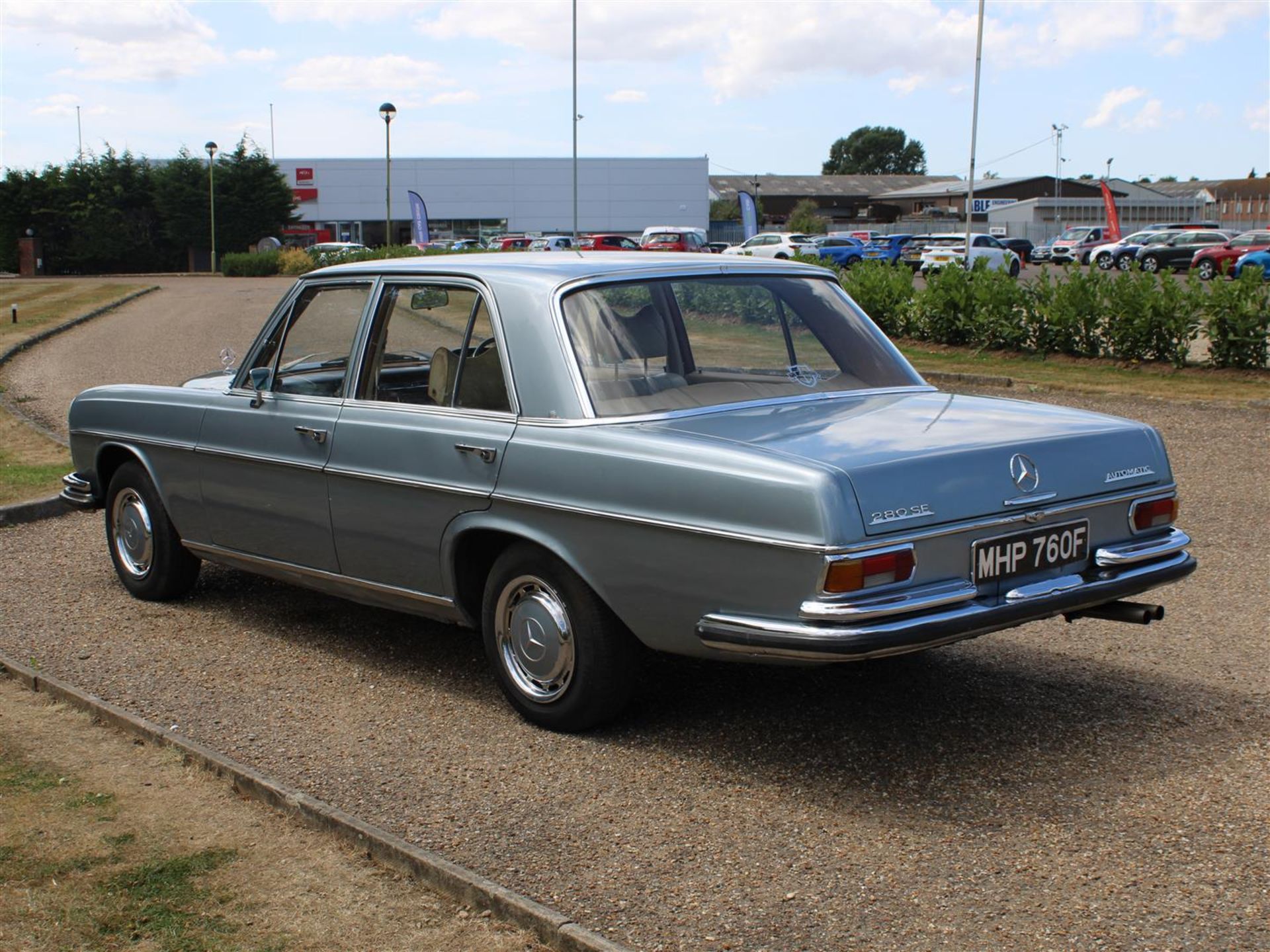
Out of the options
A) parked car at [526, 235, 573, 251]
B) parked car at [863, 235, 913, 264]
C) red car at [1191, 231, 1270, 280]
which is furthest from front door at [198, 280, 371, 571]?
parked car at [863, 235, 913, 264]

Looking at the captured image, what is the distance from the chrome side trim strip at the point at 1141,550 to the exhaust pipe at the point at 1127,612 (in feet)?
0.59

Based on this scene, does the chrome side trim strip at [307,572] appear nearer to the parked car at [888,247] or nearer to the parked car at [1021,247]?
the parked car at [888,247]

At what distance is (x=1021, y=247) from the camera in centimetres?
A: 5825

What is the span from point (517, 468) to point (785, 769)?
1.35 metres

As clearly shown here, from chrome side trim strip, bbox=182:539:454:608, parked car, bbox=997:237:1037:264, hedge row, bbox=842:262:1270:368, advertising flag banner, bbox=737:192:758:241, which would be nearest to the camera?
chrome side trim strip, bbox=182:539:454:608

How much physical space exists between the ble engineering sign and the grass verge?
200ft

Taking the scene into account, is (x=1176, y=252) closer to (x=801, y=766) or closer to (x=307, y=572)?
(x=307, y=572)

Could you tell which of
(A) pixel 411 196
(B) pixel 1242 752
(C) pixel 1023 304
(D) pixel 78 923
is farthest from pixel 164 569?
(A) pixel 411 196

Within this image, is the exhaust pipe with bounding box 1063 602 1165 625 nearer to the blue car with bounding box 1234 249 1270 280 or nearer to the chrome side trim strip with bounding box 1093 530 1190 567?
the chrome side trim strip with bounding box 1093 530 1190 567

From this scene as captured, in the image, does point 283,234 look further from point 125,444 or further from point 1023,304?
point 125,444

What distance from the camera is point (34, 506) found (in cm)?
920

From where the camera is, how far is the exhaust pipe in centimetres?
469

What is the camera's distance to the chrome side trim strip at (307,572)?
5.23 m

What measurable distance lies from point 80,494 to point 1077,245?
54.5m
